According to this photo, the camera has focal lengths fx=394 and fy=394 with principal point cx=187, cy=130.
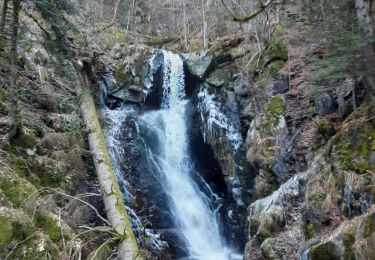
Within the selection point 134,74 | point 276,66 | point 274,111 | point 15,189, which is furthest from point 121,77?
point 15,189

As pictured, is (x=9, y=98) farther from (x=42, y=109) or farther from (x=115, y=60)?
(x=115, y=60)

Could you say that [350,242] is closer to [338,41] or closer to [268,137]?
[338,41]

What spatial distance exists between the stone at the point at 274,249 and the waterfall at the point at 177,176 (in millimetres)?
3562

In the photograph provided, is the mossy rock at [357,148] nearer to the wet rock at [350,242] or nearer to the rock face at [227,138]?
the wet rock at [350,242]

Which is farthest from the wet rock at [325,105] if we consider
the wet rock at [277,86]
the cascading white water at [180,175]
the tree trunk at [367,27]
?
the cascading white water at [180,175]

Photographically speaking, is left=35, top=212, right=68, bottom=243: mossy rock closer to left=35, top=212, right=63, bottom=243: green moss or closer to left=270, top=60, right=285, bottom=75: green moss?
left=35, top=212, right=63, bottom=243: green moss

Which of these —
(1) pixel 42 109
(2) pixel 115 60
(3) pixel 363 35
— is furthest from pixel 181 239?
(2) pixel 115 60

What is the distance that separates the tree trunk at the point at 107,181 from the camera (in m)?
5.73

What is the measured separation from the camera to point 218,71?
16.1 meters

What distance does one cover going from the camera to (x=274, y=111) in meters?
11.8

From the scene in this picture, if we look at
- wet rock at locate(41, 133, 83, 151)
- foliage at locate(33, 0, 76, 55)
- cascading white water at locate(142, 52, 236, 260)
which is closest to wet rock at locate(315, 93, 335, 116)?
cascading white water at locate(142, 52, 236, 260)

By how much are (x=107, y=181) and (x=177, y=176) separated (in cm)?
720

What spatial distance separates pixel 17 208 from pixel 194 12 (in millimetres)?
18910

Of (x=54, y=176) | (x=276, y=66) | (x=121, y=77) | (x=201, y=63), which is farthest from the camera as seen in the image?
(x=121, y=77)
